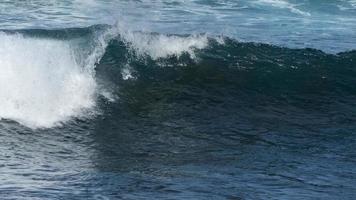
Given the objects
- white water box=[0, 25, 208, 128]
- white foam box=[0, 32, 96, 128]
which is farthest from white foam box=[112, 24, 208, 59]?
white foam box=[0, 32, 96, 128]

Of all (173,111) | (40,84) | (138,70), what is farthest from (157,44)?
(40,84)

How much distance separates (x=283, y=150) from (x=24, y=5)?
14.1m

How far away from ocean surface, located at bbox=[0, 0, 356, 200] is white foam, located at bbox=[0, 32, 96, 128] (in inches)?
1.2

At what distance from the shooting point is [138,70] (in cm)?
1567

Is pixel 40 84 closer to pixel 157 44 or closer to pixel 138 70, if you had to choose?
pixel 138 70

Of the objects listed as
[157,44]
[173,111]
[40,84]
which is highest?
[157,44]

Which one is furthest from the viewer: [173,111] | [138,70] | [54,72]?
[138,70]

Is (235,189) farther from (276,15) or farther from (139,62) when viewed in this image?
(276,15)

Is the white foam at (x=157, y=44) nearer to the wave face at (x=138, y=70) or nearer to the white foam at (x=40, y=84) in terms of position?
the wave face at (x=138, y=70)

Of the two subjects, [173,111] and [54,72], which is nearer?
[173,111]

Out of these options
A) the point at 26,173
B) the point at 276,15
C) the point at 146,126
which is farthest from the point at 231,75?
the point at 276,15

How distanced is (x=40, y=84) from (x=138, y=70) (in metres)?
2.40

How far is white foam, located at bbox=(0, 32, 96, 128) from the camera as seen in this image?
1313 cm

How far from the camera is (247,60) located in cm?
1650
